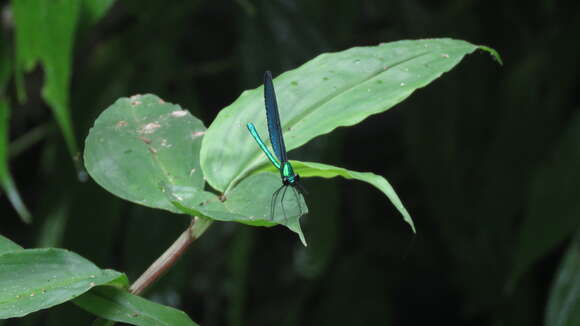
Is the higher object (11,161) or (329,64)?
(329,64)

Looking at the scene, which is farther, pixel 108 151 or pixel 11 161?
pixel 11 161

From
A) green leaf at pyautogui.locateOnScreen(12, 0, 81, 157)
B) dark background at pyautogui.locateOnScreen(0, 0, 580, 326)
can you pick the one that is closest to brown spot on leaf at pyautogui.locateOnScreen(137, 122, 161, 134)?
green leaf at pyautogui.locateOnScreen(12, 0, 81, 157)

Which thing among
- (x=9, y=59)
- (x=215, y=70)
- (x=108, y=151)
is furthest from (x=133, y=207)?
(x=108, y=151)

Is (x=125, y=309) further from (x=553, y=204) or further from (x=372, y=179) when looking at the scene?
(x=553, y=204)

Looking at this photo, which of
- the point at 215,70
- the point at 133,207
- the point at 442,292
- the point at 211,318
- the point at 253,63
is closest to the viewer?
the point at 253,63

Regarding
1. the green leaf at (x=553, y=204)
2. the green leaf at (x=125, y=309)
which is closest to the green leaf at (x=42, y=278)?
the green leaf at (x=125, y=309)

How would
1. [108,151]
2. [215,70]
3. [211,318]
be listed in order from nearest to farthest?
[108,151]
[215,70]
[211,318]

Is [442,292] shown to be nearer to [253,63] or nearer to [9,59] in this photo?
[253,63]

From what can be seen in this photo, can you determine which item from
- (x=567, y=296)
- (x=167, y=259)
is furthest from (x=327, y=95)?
(x=567, y=296)
